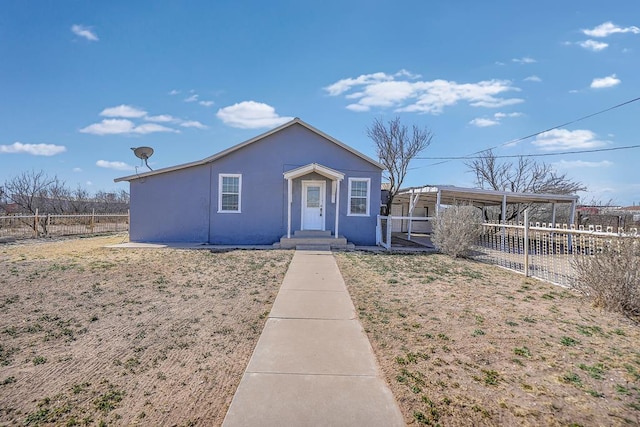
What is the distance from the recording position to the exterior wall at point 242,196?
45.3ft

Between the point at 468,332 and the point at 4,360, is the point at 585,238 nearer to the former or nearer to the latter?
the point at 468,332

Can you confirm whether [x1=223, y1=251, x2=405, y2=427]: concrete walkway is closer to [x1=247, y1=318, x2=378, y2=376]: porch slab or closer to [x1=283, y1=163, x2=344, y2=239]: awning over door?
[x1=247, y1=318, x2=378, y2=376]: porch slab

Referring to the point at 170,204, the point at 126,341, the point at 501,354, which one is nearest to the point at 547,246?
the point at 501,354

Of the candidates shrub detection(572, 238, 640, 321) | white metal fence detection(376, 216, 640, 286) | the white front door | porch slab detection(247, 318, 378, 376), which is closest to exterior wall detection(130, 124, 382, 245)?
the white front door

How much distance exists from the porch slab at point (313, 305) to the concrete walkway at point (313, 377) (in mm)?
15

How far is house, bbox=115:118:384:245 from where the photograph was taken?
1379cm

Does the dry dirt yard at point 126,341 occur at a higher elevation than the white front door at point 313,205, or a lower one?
lower

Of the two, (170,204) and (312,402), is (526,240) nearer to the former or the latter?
(312,402)

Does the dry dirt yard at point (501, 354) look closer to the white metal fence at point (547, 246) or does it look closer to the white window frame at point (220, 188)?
the white metal fence at point (547, 246)

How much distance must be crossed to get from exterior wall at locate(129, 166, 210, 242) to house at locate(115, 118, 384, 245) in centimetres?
4

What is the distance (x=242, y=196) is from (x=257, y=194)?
0.62m

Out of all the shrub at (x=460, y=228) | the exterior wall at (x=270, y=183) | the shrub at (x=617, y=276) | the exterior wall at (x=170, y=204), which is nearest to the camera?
the shrub at (x=617, y=276)

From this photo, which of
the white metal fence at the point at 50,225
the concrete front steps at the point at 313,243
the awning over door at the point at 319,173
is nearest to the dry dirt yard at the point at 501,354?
the concrete front steps at the point at 313,243

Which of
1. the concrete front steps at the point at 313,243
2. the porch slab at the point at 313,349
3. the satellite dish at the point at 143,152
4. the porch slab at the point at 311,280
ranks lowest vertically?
the porch slab at the point at 313,349
